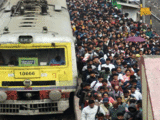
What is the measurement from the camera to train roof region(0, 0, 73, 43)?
9.88 metres

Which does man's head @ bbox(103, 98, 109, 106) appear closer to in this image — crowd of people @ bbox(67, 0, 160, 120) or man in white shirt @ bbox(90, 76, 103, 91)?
crowd of people @ bbox(67, 0, 160, 120)

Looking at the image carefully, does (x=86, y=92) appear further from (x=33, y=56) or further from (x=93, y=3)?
(x=93, y=3)

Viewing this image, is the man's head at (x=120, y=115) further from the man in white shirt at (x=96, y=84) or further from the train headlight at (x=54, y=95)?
the man in white shirt at (x=96, y=84)

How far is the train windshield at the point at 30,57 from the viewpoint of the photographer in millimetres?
9727

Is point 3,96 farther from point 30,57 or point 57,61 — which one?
point 57,61

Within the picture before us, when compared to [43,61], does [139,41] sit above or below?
below

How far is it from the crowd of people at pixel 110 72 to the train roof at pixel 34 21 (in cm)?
151

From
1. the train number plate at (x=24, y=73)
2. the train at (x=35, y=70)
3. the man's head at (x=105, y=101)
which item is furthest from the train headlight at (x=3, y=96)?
the man's head at (x=105, y=101)

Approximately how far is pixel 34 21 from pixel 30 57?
1.27m

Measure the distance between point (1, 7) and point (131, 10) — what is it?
16.1 m

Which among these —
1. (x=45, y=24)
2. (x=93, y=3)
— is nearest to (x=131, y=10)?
(x=93, y=3)

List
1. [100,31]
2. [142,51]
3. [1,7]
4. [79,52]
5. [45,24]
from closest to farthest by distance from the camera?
1. [45,24]
2. [1,7]
3. [79,52]
4. [142,51]
5. [100,31]

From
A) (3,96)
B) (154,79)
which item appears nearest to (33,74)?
(3,96)

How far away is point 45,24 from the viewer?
10547 mm
